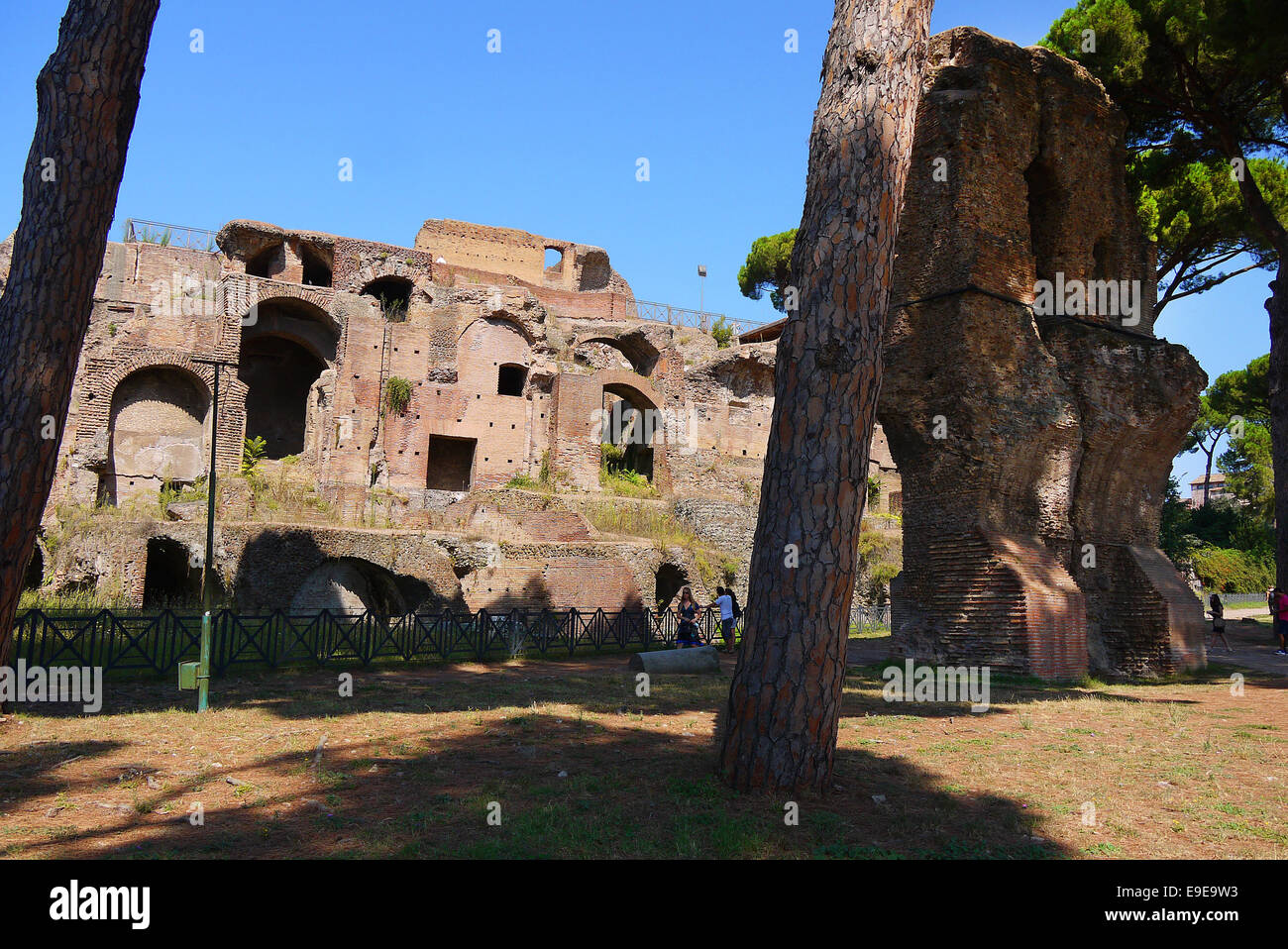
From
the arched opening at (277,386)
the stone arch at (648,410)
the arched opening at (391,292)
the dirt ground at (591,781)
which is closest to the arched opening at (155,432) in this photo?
the arched opening at (277,386)

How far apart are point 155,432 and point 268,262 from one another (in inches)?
338

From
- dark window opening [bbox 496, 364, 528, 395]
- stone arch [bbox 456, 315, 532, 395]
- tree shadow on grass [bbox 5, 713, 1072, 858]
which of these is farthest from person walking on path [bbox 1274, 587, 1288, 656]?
dark window opening [bbox 496, 364, 528, 395]

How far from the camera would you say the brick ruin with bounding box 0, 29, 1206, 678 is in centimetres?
1151

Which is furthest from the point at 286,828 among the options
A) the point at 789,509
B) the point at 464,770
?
the point at 789,509

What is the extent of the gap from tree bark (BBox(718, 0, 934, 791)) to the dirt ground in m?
0.40

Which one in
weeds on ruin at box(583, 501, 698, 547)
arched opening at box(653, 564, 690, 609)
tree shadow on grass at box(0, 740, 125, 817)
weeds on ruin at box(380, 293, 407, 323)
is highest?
weeds on ruin at box(380, 293, 407, 323)

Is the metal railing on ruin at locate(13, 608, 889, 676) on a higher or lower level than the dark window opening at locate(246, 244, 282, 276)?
lower

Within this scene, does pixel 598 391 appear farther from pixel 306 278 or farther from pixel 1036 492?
pixel 1036 492

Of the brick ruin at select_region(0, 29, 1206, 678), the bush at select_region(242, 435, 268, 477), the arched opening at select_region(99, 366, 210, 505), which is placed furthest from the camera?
the bush at select_region(242, 435, 268, 477)

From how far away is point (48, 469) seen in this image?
5.43 m

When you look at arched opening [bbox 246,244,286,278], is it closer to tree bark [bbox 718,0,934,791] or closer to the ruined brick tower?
the ruined brick tower

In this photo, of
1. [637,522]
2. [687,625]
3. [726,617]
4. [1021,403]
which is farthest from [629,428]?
[1021,403]

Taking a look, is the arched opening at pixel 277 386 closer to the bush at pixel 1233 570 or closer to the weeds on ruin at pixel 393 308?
the weeds on ruin at pixel 393 308

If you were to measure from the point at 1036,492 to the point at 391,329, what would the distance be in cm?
1901
